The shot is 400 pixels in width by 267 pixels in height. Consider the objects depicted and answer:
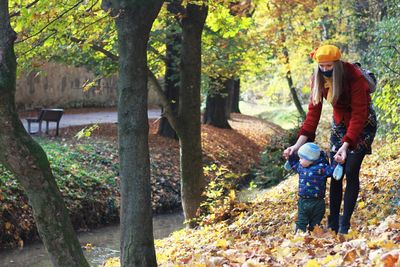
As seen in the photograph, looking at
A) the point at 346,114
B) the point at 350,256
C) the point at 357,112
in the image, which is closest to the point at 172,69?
the point at 346,114

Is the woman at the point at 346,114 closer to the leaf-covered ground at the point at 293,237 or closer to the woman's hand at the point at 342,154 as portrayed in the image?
the woman's hand at the point at 342,154

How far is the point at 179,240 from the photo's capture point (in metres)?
8.97

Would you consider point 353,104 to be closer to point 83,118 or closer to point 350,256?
point 350,256

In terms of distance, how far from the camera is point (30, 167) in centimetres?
534

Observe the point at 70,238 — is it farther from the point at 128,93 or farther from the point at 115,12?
the point at 115,12

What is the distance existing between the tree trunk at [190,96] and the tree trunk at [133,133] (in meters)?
4.17

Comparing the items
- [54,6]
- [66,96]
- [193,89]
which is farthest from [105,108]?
[54,6]

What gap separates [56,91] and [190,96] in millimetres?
20391

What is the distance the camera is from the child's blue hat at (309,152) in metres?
5.96

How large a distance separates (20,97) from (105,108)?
25.0ft

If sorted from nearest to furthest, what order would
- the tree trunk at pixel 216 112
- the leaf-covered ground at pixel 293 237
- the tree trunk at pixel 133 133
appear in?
the leaf-covered ground at pixel 293 237 < the tree trunk at pixel 133 133 < the tree trunk at pixel 216 112

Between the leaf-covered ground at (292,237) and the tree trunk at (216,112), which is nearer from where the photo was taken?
the leaf-covered ground at (292,237)

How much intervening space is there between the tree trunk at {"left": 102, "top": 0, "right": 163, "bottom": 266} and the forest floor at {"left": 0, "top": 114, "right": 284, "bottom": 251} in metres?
4.05

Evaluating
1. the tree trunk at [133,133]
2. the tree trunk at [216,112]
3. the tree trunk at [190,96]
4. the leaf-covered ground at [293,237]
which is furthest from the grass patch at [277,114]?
the tree trunk at [133,133]
